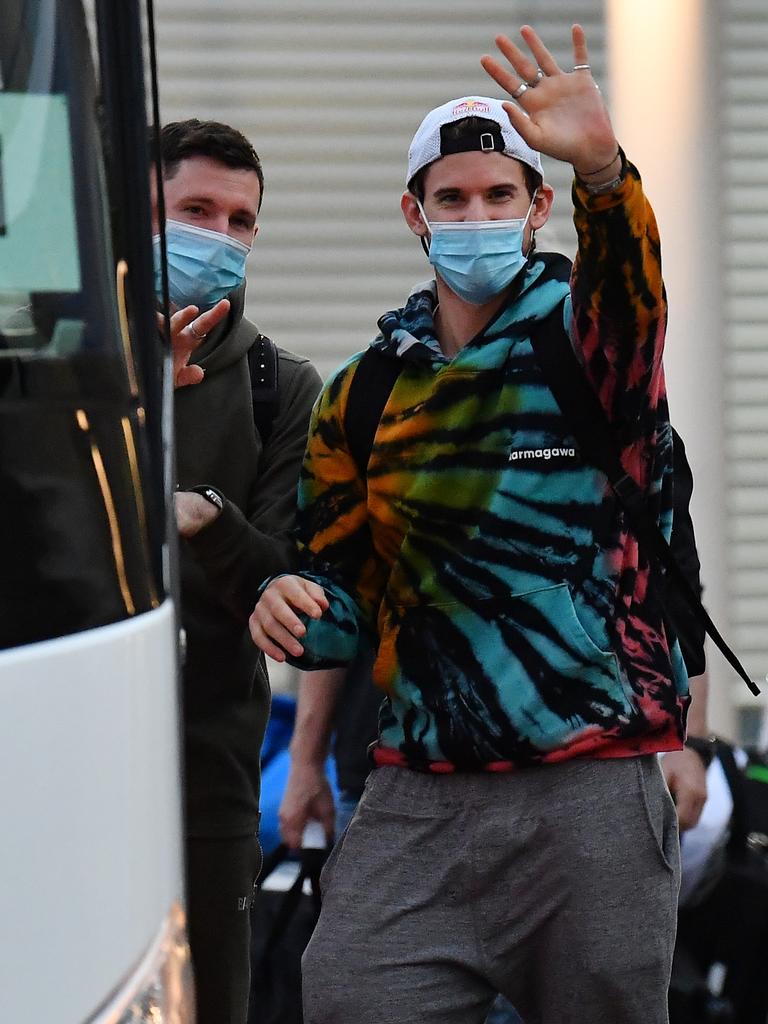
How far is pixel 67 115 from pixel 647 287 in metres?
0.92

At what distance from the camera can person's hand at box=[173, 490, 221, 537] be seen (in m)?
3.12

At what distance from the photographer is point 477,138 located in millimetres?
3012

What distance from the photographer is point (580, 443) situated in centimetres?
284

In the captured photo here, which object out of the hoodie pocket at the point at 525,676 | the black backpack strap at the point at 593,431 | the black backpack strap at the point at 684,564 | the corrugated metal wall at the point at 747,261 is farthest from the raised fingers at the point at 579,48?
the corrugated metal wall at the point at 747,261

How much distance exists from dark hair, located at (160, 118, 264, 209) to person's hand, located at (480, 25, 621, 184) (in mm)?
943

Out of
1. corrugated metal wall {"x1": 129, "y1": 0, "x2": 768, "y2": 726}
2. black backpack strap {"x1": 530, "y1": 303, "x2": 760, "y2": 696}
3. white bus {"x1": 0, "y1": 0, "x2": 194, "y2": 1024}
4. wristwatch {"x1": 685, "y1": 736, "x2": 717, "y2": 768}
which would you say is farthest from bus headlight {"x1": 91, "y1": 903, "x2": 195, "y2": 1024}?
corrugated metal wall {"x1": 129, "y1": 0, "x2": 768, "y2": 726}

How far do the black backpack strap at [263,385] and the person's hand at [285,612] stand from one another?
74 cm

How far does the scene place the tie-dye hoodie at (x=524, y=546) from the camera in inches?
109

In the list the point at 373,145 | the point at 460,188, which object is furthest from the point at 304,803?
the point at 373,145

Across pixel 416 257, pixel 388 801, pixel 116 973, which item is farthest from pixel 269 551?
pixel 416 257

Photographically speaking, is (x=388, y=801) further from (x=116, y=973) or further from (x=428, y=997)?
(x=116, y=973)

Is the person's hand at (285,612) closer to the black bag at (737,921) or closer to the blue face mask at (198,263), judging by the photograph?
the blue face mask at (198,263)

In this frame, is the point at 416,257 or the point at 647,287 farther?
the point at 416,257

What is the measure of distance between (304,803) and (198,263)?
104cm
